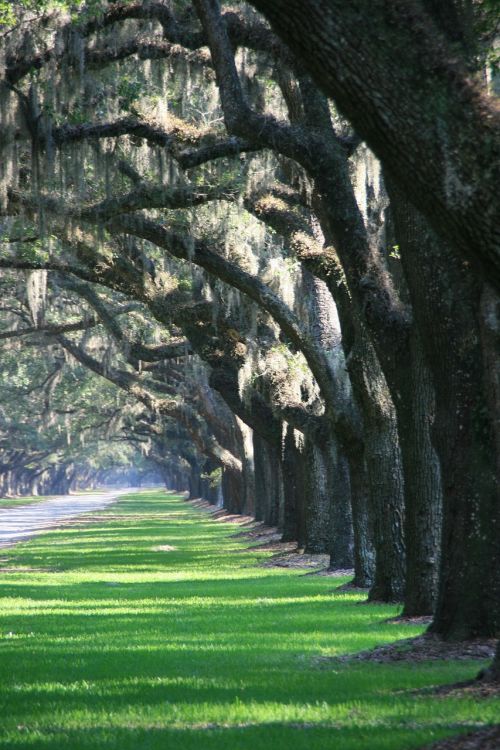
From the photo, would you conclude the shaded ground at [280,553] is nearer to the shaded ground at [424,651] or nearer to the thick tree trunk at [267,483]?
the thick tree trunk at [267,483]

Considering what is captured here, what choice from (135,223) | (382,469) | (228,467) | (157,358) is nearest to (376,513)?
(382,469)

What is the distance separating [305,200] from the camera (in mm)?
16828

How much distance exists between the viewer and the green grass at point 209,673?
6449 millimetres

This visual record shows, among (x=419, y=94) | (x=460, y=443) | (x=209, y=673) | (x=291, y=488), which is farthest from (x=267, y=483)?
(x=419, y=94)

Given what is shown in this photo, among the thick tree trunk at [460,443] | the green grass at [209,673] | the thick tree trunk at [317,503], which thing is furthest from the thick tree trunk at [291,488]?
the thick tree trunk at [460,443]

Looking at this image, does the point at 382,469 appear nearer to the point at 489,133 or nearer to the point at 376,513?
the point at 376,513

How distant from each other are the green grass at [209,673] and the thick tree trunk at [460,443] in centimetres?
78

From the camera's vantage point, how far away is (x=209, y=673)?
8.89 m

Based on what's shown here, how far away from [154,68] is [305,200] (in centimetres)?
283

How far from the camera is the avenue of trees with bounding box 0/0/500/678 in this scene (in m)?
5.91

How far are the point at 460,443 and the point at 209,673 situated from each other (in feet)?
9.16

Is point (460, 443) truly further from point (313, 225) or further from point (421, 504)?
point (313, 225)

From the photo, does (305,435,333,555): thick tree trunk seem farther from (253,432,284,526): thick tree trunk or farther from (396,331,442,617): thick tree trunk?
(396,331,442,617): thick tree trunk

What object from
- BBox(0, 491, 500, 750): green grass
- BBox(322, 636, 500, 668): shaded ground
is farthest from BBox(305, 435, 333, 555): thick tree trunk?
BBox(322, 636, 500, 668): shaded ground
